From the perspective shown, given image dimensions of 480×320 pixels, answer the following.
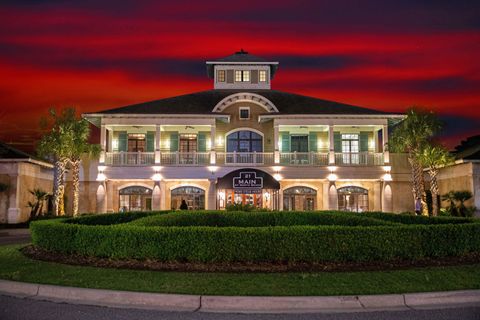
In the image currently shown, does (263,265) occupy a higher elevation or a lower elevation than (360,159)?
lower

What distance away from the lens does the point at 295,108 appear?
117 ft

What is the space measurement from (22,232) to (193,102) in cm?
1586

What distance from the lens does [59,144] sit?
31.2 metres

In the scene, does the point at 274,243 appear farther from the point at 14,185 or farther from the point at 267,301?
the point at 14,185

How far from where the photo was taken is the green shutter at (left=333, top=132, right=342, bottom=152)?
3691 cm

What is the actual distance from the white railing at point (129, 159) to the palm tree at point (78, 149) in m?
1.41

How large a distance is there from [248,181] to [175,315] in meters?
22.8

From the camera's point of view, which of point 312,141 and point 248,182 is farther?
point 312,141

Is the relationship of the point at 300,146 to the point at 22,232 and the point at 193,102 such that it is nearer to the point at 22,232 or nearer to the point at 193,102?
the point at 193,102

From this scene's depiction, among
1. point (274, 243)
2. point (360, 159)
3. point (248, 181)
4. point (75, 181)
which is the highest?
point (360, 159)

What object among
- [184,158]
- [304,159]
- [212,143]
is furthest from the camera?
[184,158]

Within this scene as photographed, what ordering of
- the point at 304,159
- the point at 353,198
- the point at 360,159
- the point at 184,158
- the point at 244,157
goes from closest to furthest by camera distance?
1. the point at 244,157
2. the point at 360,159
3. the point at 353,198
4. the point at 304,159
5. the point at 184,158

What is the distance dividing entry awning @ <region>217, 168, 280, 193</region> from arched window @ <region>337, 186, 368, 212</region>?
7058mm

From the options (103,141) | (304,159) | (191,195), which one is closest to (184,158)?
(191,195)
